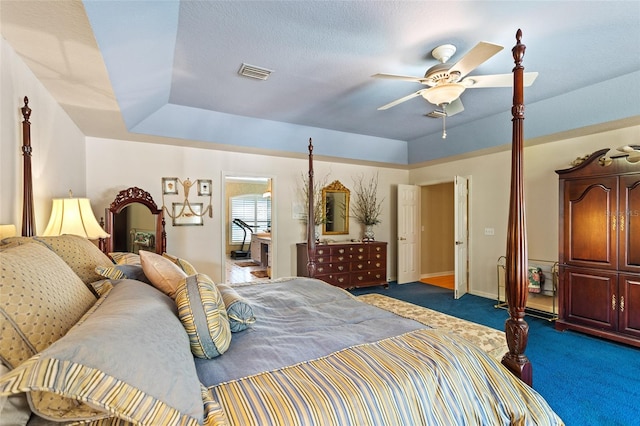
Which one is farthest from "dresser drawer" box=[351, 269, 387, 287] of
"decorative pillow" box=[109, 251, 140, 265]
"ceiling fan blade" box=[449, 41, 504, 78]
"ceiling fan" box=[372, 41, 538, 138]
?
"decorative pillow" box=[109, 251, 140, 265]

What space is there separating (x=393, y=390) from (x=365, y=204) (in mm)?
4932

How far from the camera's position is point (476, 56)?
2057mm

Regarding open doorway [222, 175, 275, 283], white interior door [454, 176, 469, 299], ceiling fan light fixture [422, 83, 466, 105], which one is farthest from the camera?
open doorway [222, 175, 275, 283]

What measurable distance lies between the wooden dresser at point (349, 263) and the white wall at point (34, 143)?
3290mm

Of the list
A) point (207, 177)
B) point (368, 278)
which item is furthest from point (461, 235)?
point (207, 177)

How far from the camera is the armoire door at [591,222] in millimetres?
3174

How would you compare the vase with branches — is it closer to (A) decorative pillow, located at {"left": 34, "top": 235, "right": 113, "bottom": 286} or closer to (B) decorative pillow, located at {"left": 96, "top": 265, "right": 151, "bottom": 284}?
(B) decorative pillow, located at {"left": 96, "top": 265, "right": 151, "bottom": 284}

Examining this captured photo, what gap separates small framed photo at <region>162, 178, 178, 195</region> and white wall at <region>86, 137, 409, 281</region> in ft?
0.19

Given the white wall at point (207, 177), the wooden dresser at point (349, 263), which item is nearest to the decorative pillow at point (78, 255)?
the white wall at point (207, 177)

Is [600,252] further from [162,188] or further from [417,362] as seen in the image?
[162,188]

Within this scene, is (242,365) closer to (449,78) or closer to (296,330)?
(296,330)

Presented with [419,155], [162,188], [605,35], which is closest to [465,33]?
[605,35]

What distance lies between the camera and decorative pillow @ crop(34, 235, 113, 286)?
1.46 meters

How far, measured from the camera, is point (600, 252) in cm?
325
